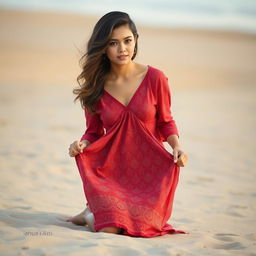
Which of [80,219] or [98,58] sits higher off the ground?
[98,58]

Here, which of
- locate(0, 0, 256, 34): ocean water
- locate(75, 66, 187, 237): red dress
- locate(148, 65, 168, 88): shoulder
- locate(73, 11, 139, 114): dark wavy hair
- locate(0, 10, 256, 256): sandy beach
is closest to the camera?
locate(0, 10, 256, 256): sandy beach

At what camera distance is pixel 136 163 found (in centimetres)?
448

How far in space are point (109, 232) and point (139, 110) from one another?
1064 millimetres

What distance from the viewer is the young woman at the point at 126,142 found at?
429cm

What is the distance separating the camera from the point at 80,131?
34.5 ft

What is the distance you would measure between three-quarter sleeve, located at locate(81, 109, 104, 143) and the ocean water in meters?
36.7

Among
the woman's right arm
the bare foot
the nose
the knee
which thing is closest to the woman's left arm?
the nose

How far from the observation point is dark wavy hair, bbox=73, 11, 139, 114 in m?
4.41

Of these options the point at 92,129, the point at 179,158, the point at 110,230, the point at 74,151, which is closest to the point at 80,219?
the point at 110,230

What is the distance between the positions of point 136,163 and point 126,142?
203mm

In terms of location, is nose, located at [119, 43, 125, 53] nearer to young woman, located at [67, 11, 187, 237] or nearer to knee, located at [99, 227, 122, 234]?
young woman, located at [67, 11, 187, 237]

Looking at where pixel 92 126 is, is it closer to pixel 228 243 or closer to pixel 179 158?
pixel 179 158

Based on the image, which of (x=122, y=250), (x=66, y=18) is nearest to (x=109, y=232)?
(x=122, y=250)

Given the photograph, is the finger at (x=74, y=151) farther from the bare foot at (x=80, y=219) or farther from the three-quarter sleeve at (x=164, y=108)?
the three-quarter sleeve at (x=164, y=108)
